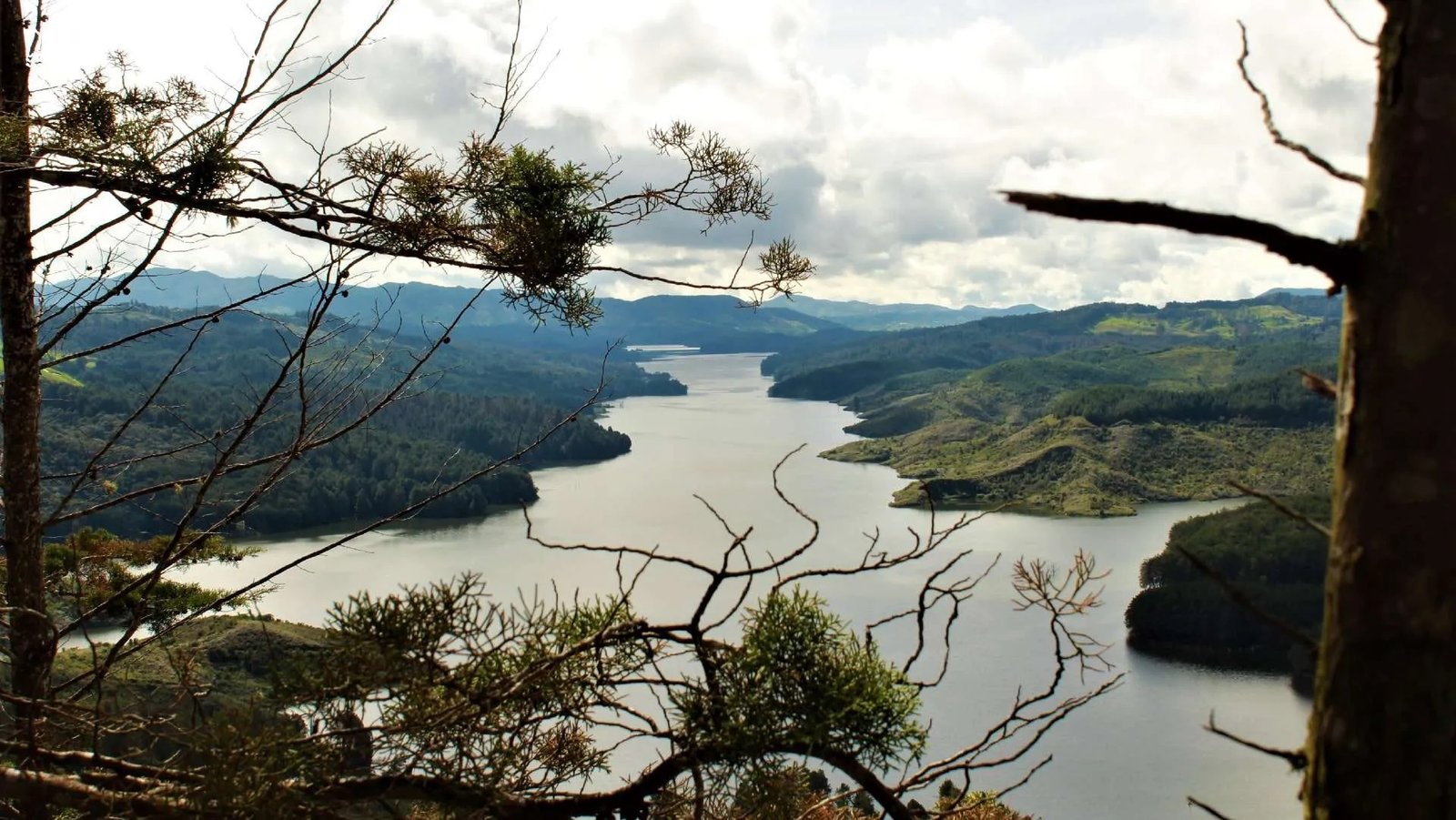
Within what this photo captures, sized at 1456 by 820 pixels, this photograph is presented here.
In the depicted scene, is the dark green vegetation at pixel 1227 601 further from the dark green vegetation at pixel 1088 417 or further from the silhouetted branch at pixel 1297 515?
the silhouetted branch at pixel 1297 515

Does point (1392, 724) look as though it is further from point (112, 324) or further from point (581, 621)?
point (112, 324)

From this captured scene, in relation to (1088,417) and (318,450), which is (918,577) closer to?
(318,450)

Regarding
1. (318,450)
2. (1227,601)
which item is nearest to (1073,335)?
(318,450)

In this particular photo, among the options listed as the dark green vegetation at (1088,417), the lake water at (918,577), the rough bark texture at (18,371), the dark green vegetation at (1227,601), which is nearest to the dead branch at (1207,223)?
the rough bark texture at (18,371)

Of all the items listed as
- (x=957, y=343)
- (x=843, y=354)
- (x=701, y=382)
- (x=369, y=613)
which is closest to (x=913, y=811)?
(x=369, y=613)

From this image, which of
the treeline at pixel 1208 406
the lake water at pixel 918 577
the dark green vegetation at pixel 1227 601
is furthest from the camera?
the treeline at pixel 1208 406

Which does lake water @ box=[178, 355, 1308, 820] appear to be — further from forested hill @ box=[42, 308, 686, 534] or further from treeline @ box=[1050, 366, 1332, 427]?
treeline @ box=[1050, 366, 1332, 427]
